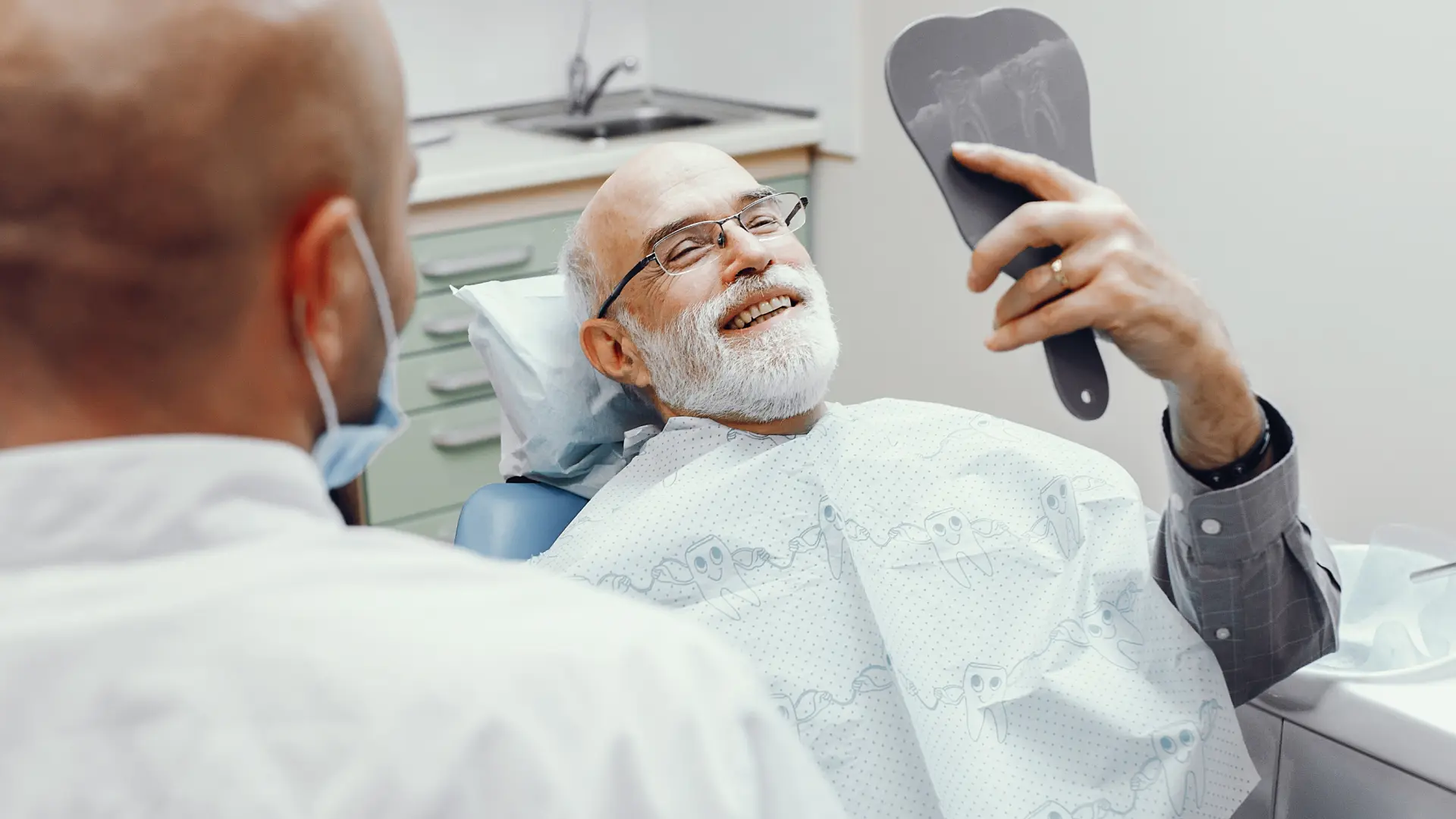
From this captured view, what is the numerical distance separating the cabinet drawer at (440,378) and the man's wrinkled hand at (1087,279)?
1.84 meters

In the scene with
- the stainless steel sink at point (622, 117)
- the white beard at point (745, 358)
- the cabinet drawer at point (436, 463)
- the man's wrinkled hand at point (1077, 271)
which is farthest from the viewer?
the stainless steel sink at point (622, 117)

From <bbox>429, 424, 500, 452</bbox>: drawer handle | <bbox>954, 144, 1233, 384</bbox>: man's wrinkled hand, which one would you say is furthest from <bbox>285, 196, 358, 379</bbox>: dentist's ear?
<bbox>429, 424, 500, 452</bbox>: drawer handle

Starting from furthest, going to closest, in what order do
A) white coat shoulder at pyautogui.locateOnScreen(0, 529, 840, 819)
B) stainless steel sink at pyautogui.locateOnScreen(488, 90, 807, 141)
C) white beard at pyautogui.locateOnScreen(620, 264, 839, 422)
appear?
stainless steel sink at pyautogui.locateOnScreen(488, 90, 807, 141)
white beard at pyautogui.locateOnScreen(620, 264, 839, 422)
white coat shoulder at pyautogui.locateOnScreen(0, 529, 840, 819)

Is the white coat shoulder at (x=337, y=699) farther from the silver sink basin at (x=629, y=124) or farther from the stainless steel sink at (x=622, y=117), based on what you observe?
the silver sink basin at (x=629, y=124)

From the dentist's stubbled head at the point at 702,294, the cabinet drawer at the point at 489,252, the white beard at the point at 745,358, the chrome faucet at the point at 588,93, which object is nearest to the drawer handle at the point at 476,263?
the cabinet drawer at the point at 489,252

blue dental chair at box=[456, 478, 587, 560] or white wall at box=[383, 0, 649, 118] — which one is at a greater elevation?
white wall at box=[383, 0, 649, 118]

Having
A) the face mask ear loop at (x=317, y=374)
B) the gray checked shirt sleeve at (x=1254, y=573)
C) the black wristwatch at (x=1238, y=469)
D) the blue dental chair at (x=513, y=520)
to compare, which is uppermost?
the face mask ear loop at (x=317, y=374)

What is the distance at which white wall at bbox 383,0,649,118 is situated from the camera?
11.4 feet

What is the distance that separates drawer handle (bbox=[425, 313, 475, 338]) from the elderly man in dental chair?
1294 millimetres

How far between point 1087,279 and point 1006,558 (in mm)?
389

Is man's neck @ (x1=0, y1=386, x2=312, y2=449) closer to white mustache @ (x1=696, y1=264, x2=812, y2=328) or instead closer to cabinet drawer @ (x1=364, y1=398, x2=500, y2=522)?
white mustache @ (x1=696, y1=264, x2=812, y2=328)

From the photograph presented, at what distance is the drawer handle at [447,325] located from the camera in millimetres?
2877

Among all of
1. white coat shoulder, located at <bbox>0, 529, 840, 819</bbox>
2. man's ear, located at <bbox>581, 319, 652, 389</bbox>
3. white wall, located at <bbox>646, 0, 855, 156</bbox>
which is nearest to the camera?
white coat shoulder, located at <bbox>0, 529, 840, 819</bbox>

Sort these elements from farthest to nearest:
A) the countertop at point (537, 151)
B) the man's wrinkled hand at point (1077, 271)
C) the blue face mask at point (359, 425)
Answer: the countertop at point (537, 151) < the man's wrinkled hand at point (1077, 271) < the blue face mask at point (359, 425)
